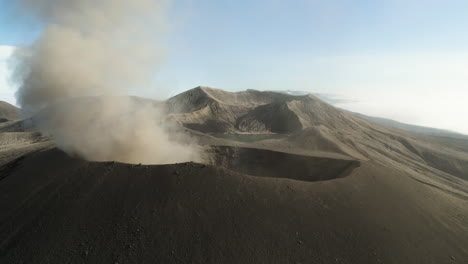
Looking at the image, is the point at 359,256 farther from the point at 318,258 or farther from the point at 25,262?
the point at 25,262

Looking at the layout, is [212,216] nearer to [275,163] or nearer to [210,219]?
[210,219]

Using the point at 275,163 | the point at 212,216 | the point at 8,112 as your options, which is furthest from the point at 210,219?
the point at 8,112

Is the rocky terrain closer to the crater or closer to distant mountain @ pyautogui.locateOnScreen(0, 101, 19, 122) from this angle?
the crater

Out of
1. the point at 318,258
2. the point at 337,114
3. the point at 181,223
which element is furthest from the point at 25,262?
the point at 337,114

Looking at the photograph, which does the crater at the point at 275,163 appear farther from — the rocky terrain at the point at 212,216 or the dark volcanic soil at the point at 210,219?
the dark volcanic soil at the point at 210,219

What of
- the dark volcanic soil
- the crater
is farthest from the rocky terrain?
the crater

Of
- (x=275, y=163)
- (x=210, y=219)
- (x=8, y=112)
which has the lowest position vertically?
(x=8, y=112)

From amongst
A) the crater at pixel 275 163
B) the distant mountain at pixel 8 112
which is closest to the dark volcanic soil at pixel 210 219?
the crater at pixel 275 163
